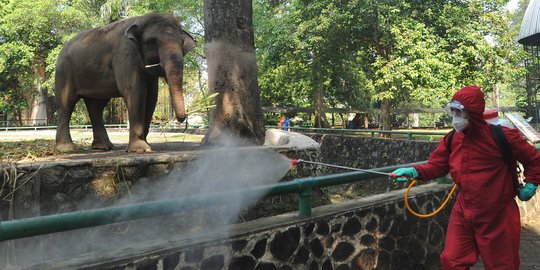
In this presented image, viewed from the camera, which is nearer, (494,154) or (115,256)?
(115,256)

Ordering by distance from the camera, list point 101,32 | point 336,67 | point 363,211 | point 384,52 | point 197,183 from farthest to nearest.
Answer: point 336,67 < point 384,52 < point 101,32 < point 197,183 < point 363,211

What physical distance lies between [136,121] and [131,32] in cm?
125

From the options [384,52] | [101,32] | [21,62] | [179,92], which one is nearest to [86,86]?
[101,32]

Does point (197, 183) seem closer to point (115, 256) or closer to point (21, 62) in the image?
point (115, 256)

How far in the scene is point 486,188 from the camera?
314 centimetres

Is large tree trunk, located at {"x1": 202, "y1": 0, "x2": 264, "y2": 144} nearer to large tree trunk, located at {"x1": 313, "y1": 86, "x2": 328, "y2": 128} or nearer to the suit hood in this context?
the suit hood

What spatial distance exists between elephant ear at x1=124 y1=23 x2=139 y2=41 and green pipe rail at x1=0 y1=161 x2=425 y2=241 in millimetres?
3593

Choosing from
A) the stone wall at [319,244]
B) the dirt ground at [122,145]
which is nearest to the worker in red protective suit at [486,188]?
the stone wall at [319,244]

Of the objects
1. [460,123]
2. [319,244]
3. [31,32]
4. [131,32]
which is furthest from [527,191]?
[31,32]

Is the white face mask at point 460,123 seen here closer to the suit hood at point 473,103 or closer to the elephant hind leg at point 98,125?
the suit hood at point 473,103

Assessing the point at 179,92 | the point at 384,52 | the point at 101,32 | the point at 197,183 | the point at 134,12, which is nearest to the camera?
the point at 197,183

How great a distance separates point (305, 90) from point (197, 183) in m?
20.0

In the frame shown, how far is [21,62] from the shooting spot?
983 inches

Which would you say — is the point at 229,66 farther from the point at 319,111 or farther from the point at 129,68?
the point at 319,111
